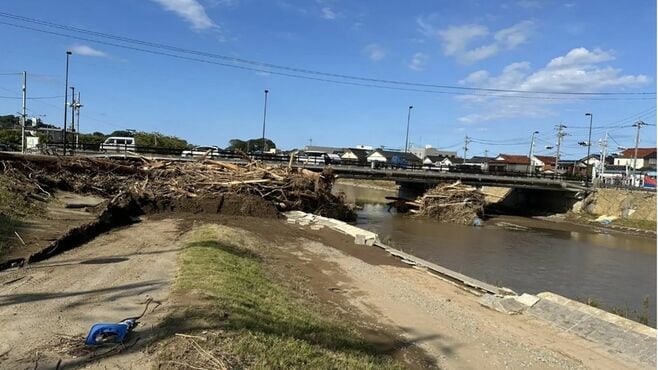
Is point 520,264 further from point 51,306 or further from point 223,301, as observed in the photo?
point 51,306

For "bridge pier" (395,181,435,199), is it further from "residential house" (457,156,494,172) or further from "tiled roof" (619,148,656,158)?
"tiled roof" (619,148,656,158)

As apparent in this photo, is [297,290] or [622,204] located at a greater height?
[622,204]

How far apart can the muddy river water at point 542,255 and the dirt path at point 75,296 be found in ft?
40.9

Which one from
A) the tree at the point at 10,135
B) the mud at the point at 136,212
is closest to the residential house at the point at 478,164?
the mud at the point at 136,212

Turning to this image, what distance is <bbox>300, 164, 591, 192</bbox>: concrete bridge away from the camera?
46500mm

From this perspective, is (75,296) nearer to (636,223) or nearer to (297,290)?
(297,290)

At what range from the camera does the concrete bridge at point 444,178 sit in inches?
1831

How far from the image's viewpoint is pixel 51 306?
20.6ft

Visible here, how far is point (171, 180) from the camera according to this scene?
2502 cm

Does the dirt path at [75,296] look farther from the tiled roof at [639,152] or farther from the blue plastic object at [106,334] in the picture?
the tiled roof at [639,152]

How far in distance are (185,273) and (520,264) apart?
1923cm

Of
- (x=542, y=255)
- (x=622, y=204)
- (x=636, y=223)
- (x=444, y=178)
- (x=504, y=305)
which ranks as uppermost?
(x=444, y=178)

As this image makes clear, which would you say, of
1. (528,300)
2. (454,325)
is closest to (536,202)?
(528,300)

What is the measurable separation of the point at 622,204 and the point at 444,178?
759 inches
